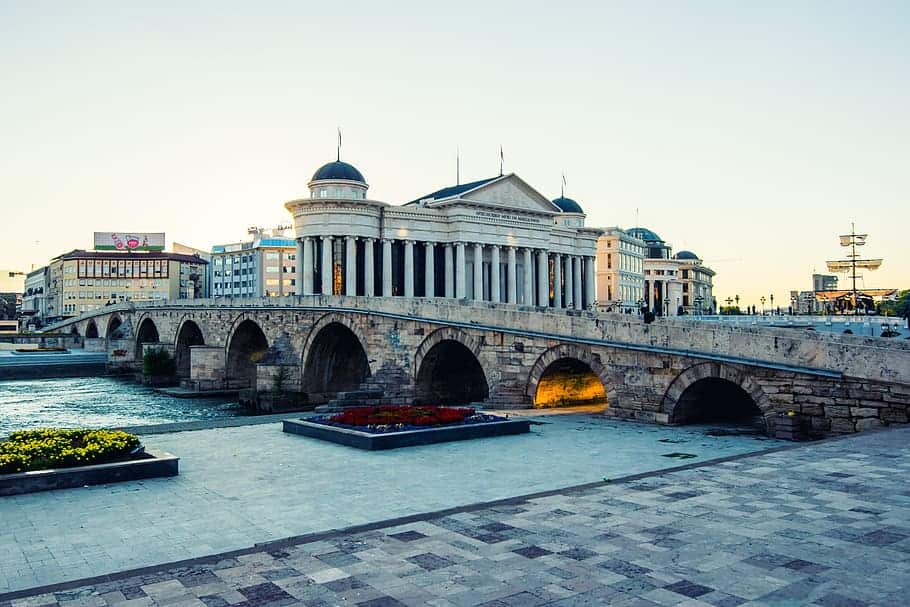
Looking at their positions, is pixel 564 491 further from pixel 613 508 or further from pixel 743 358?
pixel 743 358

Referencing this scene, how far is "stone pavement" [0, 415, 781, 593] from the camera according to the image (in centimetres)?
1012

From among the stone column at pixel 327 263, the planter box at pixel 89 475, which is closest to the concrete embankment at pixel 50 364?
the stone column at pixel 327 263

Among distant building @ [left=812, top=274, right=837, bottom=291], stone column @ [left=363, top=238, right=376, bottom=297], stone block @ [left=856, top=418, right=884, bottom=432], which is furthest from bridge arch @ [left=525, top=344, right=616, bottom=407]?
distant building @ [left=812, top=274, right=837, bottom=291]

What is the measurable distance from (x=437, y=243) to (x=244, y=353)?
82.5ft

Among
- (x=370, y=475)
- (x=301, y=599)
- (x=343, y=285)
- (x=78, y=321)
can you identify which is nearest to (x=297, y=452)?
(x=370, y=475)

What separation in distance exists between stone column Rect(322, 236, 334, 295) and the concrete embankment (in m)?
21.3

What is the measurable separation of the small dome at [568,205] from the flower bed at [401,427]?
6877cm

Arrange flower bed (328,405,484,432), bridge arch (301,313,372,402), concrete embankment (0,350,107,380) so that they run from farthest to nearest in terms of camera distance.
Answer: concrete embankment (0,350,107,380)
bridge arch (301,313,372,402)
flower bed (328,405,484,432)

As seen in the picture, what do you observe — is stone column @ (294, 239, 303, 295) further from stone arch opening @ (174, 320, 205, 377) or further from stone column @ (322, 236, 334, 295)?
stone arch opening @ (174, 320, 205, 377)

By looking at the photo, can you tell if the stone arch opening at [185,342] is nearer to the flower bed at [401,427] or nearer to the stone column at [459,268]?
the stone column at [459,268]

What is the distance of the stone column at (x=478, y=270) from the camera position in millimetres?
70812

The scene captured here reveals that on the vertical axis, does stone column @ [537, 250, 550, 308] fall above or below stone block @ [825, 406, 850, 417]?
above

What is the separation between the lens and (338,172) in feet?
219

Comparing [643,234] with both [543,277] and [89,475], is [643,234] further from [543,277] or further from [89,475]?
[89,475]
